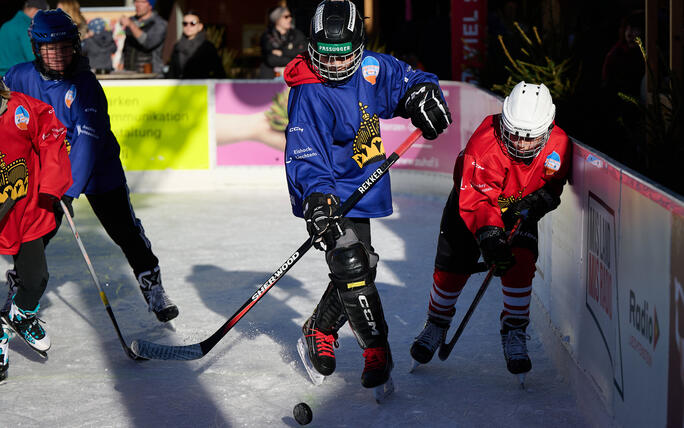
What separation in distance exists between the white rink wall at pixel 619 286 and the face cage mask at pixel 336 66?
2.95ft

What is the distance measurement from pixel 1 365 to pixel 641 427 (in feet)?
8.37

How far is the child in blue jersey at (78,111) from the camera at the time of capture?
4.30 m

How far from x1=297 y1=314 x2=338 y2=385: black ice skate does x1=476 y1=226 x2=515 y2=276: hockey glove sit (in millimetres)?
746

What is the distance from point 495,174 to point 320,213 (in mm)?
739

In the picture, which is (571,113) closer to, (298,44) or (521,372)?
(521,372)

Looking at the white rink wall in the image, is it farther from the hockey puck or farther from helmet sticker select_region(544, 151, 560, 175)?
the hockey puck

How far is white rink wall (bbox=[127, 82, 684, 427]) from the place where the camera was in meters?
2.42

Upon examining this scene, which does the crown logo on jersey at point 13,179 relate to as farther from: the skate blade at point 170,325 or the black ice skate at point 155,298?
the skate blade at point 170,325

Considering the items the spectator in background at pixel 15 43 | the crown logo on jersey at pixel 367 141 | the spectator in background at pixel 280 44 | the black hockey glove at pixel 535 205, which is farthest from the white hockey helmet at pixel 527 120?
the spectator in background at pixel 280 44

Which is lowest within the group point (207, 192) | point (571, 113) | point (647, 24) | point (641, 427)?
point (207, 192)

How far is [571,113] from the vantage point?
589 centimetres

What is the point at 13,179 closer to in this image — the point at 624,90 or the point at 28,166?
the point at 28,166

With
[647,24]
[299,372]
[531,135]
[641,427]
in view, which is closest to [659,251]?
[641,427]

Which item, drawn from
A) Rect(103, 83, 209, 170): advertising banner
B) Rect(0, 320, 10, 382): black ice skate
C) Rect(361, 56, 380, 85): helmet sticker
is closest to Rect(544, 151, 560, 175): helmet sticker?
Rect(361, 56, 380, 85): helmet sticker
